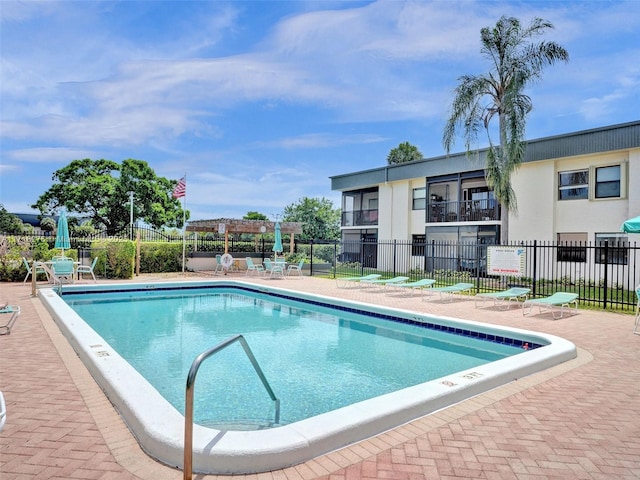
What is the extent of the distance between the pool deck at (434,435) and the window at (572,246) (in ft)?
41.1

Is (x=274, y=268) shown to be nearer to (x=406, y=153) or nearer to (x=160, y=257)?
(x=160, y=257)

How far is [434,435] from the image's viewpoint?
3.38m

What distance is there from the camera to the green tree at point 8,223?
125 feet

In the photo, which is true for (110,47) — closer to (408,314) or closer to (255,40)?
(255,40)

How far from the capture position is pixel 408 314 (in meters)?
9.30

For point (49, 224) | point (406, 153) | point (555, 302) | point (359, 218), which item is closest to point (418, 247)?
point (359, 218)

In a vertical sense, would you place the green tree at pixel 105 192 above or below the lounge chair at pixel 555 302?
above

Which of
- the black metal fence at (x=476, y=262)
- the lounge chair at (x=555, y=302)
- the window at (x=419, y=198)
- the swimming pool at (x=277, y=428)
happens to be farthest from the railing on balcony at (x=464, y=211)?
the swimming pool at (x=277, y=428)

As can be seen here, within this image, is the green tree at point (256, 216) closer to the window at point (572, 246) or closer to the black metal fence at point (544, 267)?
the black metal fence at point (544, 267)

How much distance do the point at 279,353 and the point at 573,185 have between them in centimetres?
1522

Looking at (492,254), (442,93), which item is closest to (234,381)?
(492,254)

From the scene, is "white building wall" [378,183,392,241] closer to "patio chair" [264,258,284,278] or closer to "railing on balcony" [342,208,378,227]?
"railing on balcony" [342,208,378,227]

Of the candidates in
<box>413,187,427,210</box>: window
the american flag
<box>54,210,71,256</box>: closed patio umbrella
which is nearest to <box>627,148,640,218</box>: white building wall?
<box>413,187,427,210</box>: window

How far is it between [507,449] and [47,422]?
11.9 feet
